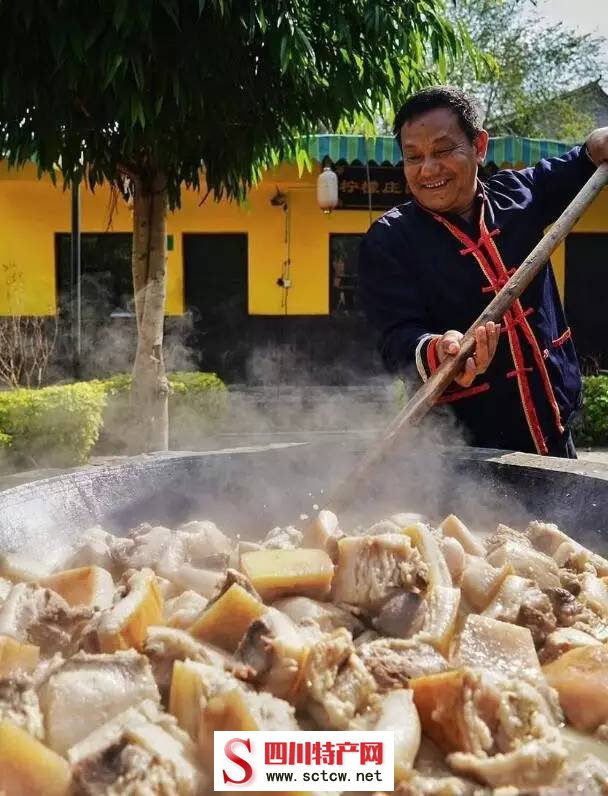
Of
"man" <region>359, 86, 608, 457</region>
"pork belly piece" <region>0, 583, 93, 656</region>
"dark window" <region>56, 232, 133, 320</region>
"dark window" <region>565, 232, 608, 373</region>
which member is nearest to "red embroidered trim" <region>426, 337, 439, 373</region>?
"man" <region>359, 86, 608, 457</region>

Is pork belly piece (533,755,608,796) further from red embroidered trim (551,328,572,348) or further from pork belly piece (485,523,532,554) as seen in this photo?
red embroidered trim (551,328,572,348)

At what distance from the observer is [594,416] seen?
392 inches

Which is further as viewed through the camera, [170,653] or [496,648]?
[496,648]

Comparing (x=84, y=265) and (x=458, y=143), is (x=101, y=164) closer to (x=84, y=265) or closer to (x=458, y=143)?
(x=458, y=143)

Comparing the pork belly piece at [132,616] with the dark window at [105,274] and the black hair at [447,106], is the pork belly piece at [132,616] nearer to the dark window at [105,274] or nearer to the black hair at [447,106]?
the black hair at [447,106]

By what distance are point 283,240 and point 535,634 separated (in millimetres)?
11906

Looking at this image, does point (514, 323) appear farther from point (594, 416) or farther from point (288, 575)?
point (594, 416)

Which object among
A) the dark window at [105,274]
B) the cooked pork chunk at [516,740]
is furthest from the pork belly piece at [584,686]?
the dark window at [105,274]

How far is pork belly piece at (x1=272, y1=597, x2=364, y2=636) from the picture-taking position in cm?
176

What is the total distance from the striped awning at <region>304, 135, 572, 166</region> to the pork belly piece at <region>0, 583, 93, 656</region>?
891cm

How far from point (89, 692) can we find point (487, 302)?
2.14 m

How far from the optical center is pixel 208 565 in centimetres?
218

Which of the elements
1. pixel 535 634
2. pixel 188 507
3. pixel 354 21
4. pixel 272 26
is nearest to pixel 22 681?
pixel 535 634

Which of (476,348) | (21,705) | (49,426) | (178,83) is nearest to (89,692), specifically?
(21,705)
